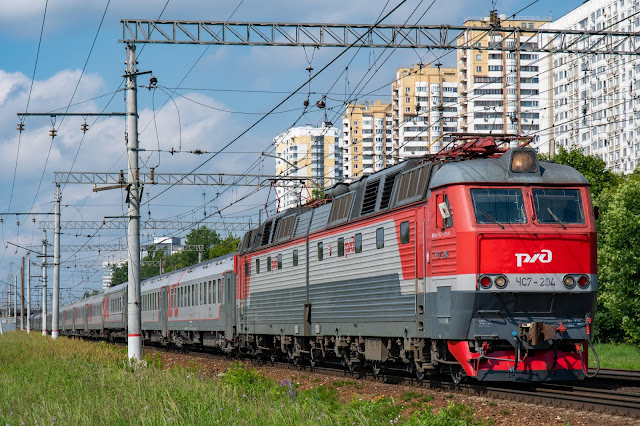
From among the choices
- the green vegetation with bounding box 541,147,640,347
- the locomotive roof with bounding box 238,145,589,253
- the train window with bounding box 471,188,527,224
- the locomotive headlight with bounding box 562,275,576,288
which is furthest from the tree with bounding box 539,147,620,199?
the locomotive headlight with bounding box 562,275,576,288

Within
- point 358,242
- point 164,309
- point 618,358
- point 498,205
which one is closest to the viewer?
point 498,205

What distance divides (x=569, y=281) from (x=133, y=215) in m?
12.6

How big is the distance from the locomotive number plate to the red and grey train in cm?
2

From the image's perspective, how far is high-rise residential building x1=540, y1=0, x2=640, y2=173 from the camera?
105 m

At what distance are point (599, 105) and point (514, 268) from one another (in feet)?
352

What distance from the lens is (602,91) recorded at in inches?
4446

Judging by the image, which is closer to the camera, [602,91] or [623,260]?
[623,260]

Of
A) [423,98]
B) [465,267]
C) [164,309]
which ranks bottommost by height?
[164,309]

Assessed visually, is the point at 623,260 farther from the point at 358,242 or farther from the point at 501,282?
the point at 501,282

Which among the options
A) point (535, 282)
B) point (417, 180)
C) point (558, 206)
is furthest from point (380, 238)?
point (535, 282)

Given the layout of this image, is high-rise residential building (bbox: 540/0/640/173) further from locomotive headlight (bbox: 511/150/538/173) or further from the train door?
locomotive headlight (bbox: 511/150/538/173)

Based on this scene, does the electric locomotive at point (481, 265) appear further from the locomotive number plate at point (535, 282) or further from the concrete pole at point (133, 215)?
the concrete pole at point (133, 215)

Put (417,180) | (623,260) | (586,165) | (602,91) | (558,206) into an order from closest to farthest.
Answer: (558,206), (417,180), (623,260), (586,165), (602,91)

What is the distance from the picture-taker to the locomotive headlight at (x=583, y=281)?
51.8 feet
